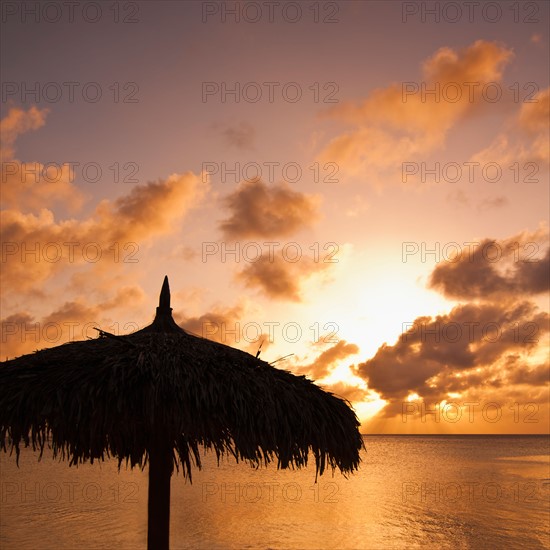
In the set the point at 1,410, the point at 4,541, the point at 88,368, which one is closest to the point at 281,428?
the point at 88,368

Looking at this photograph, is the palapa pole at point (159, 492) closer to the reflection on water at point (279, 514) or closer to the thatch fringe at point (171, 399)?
the thatch fringe at point (171, 399)

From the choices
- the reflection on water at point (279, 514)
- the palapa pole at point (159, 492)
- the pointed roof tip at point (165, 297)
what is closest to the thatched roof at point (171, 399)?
the palapa pole at point (159, 492)

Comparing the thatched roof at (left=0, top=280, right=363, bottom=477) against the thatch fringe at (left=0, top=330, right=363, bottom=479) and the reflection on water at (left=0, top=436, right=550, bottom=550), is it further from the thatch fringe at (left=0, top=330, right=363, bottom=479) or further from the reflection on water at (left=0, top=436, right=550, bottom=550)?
the reflection on water at (left=0, top=436, right=550, bottom=550)

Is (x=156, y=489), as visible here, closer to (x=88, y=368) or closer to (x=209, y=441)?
(x=209, y=441)

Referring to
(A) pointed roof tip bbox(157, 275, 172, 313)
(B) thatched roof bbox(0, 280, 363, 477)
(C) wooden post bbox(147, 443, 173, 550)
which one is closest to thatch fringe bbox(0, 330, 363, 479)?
(B) thatched roof bbox(0, 280, 363, 477)

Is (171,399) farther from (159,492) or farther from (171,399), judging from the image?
(159,492)

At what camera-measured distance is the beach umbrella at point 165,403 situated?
5406 millimetres

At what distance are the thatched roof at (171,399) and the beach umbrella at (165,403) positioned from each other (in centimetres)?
1

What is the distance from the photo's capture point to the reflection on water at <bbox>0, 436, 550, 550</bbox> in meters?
17.6

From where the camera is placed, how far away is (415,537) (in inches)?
733

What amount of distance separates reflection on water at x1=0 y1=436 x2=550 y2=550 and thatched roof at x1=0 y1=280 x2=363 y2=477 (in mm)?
12172

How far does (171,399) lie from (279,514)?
1860 centimetres

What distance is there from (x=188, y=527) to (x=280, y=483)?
15.4 m

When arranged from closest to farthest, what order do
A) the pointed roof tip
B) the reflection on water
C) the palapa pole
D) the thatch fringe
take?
the thatch fringe
the palapa pole
the pointed roof tip
the reflection on water
